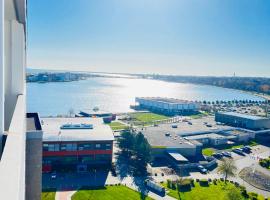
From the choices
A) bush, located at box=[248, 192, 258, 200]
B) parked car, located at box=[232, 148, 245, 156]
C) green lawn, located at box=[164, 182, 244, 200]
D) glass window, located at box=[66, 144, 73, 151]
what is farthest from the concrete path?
parked car, located at box=[232, 148, 245, 156]

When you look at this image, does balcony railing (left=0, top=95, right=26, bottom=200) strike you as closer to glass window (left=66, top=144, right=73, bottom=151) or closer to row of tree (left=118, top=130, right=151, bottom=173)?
glass window (left=66, top=144, right=73, bottom=151)

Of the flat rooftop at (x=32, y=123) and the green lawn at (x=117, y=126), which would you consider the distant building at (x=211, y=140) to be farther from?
the flat rooftop at (x=32, y=123)

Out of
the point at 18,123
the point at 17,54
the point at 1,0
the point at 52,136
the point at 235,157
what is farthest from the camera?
the point at 235,157

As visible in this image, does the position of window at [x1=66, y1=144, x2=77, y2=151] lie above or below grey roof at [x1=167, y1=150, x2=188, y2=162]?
above

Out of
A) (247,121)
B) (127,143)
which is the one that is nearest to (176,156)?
(127,143)

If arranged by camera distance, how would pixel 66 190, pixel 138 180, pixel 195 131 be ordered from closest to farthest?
pixel 66 190 → pixel 138 180 → pixel 195 131

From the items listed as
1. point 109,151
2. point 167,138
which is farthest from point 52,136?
point 167,138

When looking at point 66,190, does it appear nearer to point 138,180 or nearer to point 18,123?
point 138,180

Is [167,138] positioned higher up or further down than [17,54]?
further down
